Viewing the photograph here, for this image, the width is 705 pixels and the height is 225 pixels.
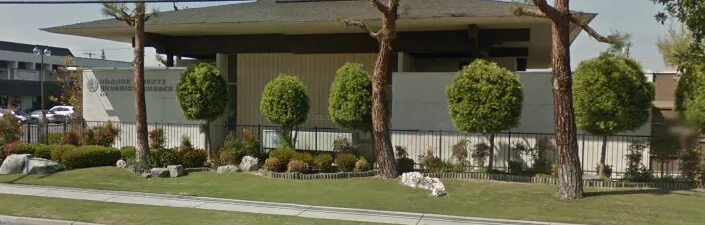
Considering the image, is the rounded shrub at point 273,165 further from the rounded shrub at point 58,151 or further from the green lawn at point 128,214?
the rounded shrub at point 58,151

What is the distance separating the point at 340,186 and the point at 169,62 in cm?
1051

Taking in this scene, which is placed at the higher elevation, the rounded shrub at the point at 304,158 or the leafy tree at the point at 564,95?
the leafy tree at the point at 564,95

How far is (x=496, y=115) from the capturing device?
12828 millimetres

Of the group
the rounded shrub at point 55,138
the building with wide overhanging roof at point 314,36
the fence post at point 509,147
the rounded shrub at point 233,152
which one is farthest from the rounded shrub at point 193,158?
the fence post at point 509,147

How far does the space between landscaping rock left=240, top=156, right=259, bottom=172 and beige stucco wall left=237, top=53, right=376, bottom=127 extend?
4.72 metres

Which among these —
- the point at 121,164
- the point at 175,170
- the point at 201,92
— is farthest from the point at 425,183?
the point at 121,164

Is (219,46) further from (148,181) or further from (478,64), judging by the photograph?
(478,64)

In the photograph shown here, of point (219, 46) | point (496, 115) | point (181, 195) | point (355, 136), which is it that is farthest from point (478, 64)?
point (219, 46)

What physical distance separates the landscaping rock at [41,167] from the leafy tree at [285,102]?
5912mm

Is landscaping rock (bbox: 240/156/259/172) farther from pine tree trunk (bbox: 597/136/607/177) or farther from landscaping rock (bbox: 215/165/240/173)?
pine tree trunk (bbox: 597/136/607/177)

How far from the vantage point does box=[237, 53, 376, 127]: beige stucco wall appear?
19.5 meters

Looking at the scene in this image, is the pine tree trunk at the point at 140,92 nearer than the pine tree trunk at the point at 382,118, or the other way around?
the pine tree trunk at the point at 382,118

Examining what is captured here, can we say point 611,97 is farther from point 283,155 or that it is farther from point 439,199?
point 283,155

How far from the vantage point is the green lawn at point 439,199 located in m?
9.64
